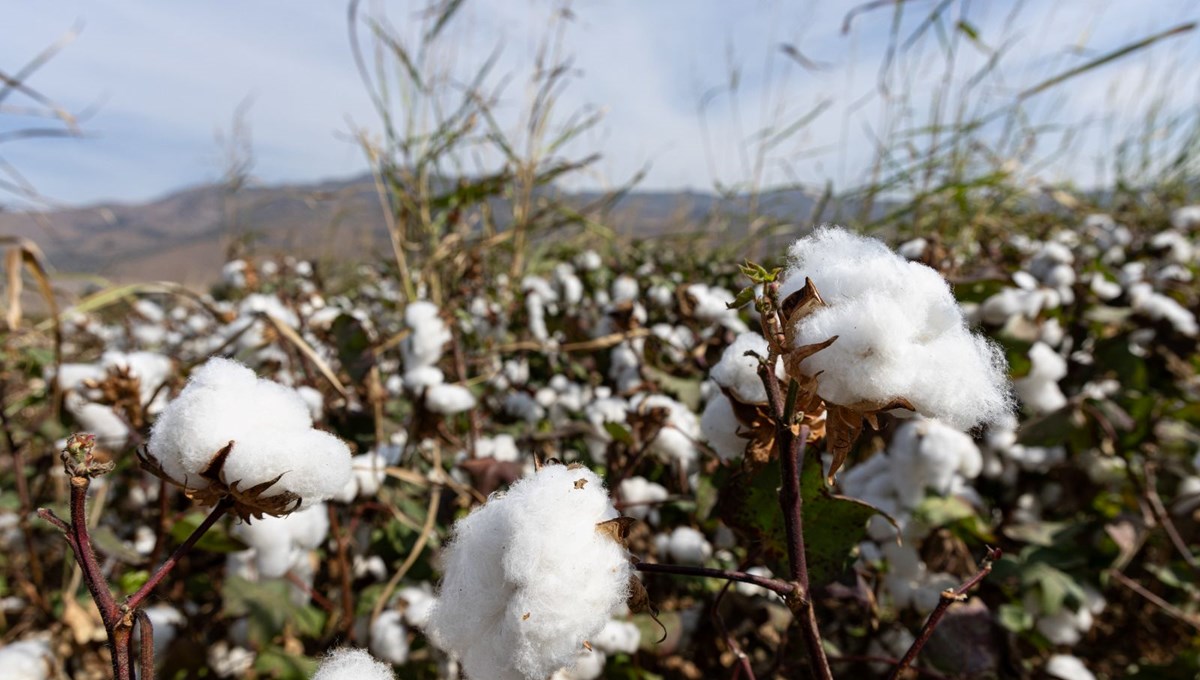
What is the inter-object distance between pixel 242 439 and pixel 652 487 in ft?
3.43

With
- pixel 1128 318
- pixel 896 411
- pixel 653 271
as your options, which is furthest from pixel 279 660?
pixel 653 271

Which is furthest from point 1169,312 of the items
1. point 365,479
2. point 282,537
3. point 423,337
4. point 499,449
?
point 282,537

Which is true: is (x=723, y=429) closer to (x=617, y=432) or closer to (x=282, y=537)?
(x=617, y=432)

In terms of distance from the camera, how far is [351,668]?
1.52 feet

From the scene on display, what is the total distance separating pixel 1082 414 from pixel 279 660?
1.46 meters

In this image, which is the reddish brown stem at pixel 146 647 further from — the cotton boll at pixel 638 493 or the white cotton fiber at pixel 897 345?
the cotton boll at pixel 638 493

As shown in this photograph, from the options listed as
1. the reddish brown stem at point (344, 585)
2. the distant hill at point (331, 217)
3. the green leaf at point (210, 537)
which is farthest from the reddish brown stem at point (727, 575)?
the distant hill at point (331, 217)

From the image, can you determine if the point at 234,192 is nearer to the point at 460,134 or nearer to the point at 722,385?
the point at 460,134

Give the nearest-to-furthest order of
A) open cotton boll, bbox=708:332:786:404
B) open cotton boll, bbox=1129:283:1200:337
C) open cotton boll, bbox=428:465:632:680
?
open cotton boll, bbox=428:465:632:680, open cotton boll, bbox=708:332:786:404, open cotton boll, bbox=1129:283:1200:337

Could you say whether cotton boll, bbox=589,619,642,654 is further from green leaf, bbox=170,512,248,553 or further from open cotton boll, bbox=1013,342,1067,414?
open cotton boll, bbox=1013,342,1067,414

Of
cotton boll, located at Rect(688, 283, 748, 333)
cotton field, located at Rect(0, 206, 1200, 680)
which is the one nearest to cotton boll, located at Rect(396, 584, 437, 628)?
cotton field, located at Rect(0, 206, 1200, 680)

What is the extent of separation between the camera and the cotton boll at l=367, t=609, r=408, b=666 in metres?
1.22

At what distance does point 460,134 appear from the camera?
8.06 ft

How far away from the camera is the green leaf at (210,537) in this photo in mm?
1093
